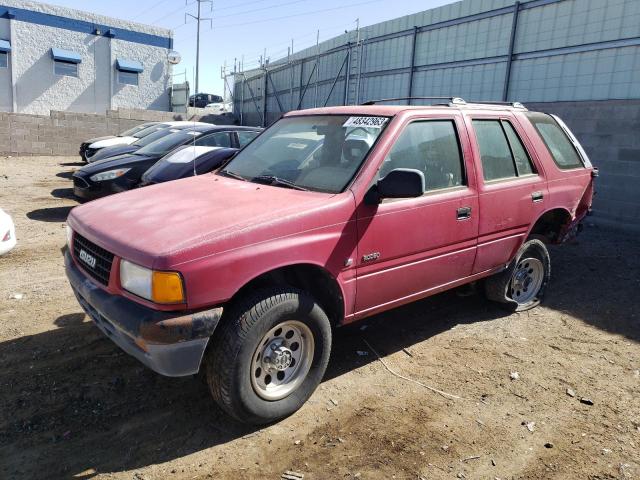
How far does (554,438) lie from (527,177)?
7.66 feet

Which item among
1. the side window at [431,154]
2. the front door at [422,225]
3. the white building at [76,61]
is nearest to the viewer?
the front door at [422,225]

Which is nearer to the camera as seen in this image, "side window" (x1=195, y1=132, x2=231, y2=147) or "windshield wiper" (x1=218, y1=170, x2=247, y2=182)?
"windshield wiper" (x1=218, y1=170, x2=247, y2=182)

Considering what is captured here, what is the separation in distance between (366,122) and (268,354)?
1831mm

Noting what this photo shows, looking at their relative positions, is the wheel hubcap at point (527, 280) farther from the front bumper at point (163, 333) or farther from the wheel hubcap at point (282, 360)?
the front bumper at point (163, 333)

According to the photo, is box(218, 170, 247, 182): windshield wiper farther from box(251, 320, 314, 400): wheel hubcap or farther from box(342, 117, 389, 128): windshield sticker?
box(251, 320, 314, 400): wheel hubcap

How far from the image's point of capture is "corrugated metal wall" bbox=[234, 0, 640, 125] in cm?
884

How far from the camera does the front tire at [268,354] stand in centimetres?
277

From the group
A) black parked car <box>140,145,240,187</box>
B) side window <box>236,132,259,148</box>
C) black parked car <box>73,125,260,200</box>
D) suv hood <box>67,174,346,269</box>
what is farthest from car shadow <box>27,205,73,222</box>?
suv hood <box>67,174,346,269</box>

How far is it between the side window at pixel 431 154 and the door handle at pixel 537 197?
0.95 metres

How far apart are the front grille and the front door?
1542 millimetres

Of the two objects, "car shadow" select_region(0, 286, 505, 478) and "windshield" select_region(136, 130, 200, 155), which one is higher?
"windshield" select_region(136, 130, 200, 155)

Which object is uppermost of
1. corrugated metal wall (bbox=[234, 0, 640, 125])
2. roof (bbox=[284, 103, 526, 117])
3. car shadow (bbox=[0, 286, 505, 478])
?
corrugated metal wall (bbox=[234, 0, 640, 125])

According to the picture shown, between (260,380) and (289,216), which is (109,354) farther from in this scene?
(289,216)

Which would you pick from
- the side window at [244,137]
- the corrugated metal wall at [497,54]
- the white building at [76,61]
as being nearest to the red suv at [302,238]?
the side window at [244,137]
